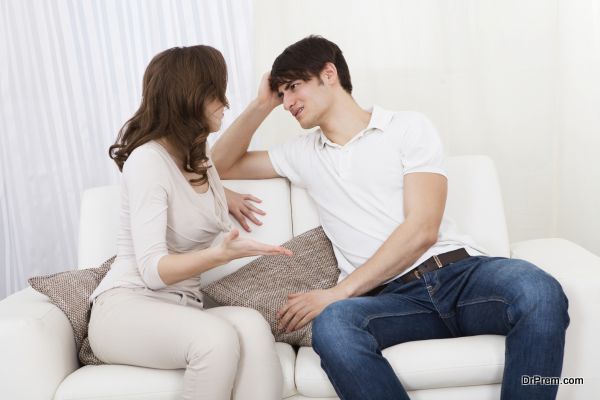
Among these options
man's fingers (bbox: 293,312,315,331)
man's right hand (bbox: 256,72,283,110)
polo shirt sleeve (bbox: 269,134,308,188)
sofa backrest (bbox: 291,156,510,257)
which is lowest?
man's fingers (bbox: 293,312,315,331)

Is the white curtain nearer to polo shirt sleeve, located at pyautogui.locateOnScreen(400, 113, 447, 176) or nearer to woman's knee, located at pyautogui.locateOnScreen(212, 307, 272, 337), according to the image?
polo shirt sleeve, located at pyautogui.locateOnScreen(400, 113, 447, 176)

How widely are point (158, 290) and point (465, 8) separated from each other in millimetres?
1926

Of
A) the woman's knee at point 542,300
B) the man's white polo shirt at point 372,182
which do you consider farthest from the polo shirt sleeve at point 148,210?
the woman's knee at point 542,300

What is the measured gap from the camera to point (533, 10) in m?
3.05

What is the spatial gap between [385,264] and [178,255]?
59 centimetres

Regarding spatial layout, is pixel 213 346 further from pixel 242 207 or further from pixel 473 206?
pixel 473 206

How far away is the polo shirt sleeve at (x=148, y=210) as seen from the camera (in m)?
1.71

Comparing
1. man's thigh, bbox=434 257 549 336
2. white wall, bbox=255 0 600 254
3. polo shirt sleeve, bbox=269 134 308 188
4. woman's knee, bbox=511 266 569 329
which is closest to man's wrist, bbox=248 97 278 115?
polo shirt sleeve, bbox=269 134 308 188

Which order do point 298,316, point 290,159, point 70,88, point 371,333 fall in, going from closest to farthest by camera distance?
point 371,333 → point 298,316 → point 290,159 → point 70,88

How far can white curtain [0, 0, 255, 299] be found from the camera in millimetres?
2924

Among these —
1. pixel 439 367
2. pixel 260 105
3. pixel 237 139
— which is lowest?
pixel 439 367

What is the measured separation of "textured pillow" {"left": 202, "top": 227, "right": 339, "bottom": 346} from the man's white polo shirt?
0.15 ft

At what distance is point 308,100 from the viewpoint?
86.8 inches

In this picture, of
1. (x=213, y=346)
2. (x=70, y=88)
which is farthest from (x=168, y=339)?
(x=70, y=88)
